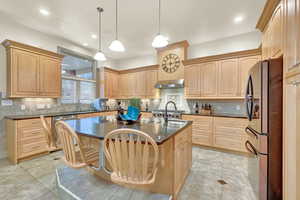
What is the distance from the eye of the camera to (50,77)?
131 inches

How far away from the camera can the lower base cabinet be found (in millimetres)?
3004

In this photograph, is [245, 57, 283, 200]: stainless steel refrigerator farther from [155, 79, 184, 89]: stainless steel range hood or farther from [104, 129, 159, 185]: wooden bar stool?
[155, 79, 184, 89]: stainless steel range hood

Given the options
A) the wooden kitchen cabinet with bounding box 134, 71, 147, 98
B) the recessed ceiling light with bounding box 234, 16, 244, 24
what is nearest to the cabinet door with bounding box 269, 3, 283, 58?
the recessed ceiling light with bounding box 234, 16, 244, 24

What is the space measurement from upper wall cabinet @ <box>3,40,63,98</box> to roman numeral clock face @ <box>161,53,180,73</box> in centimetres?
308

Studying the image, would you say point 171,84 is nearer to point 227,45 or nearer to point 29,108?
point 227,45

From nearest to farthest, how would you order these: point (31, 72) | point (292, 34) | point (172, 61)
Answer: point (292, 34) < point (31, 72) < point (172, 61)

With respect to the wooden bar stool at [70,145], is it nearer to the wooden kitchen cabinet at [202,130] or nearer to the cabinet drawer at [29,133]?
the cabinet drawer at [29,133]

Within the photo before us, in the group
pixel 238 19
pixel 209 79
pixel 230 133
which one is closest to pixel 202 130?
pixel 230 133

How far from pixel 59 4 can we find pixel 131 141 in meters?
2.98

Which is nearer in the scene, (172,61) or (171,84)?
(171,84)

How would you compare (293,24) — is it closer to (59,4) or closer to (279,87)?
(279,87)

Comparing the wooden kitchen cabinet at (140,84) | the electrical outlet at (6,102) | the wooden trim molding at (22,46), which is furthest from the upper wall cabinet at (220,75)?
the electrical outlet at (6,102)

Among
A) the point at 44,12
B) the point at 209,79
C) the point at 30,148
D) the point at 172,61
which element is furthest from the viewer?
the point at 172,61

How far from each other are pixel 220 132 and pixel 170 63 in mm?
2536
